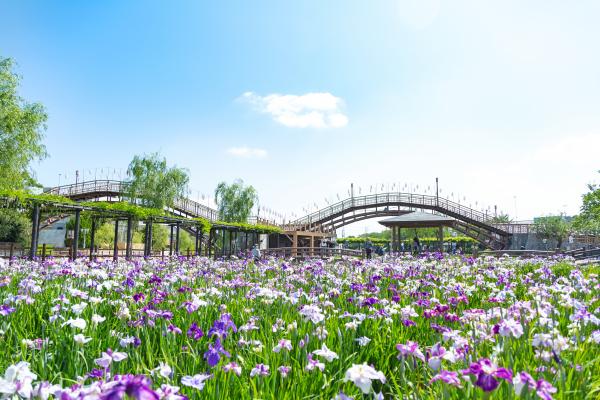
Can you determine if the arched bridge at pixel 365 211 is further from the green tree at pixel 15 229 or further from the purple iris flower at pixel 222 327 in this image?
the purple iris flower at pixel 222 327

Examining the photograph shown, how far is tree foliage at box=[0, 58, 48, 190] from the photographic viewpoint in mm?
19734

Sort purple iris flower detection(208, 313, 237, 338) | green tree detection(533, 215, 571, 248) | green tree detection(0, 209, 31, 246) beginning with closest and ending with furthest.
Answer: purple iris flower detection(208, 313, 237, 338) → green tree detection(0, 209, 31, 246) → green tree detection(533, 215, 571, 248)

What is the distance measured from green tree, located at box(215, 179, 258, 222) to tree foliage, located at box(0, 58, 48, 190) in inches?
820

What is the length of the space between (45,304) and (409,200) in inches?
1630

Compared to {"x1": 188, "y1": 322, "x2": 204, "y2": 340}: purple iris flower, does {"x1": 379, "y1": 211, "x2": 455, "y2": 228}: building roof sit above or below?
above

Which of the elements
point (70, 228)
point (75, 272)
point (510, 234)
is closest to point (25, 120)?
point (75, 272)

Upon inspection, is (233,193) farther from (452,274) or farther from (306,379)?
(306,379)

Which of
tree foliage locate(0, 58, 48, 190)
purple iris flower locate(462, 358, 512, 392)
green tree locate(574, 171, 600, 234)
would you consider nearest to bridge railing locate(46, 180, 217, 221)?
tree foliage locate(0, 58, 48, 190)

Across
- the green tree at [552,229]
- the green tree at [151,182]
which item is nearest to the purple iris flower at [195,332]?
the green tree at [151,182]

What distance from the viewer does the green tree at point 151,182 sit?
110 feet

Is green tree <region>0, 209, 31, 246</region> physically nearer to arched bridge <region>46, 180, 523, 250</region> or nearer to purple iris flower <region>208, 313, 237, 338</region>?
arched bridge <region>46, 180, 523, 250</region>

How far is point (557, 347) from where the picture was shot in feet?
7.68

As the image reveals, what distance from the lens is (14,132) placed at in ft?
66.5

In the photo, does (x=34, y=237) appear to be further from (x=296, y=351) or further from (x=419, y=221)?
(x=419, y=221)
